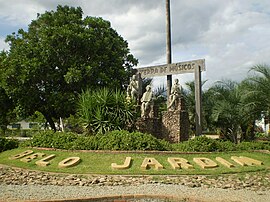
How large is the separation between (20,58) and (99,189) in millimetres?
13159

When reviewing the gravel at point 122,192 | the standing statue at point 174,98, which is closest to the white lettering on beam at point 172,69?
the standing statue at point 174,98

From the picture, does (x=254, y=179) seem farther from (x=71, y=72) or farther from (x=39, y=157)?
(x=71, y=72)

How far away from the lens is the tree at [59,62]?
17.9 meters

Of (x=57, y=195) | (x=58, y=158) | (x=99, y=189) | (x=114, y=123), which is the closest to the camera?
(x=57, y=195)

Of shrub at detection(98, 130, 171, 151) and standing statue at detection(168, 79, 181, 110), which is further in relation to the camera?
standing statue at detection(168, 79, 181, 110)

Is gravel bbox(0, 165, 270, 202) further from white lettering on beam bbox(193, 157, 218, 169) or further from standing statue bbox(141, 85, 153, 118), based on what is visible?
standing statue bbox(141, 85, 153, 118)

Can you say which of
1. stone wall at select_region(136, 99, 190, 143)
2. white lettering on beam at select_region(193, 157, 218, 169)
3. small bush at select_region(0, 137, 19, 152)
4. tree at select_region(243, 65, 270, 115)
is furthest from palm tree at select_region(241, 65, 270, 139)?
small bush at select_region(0, 137, 19, 152)

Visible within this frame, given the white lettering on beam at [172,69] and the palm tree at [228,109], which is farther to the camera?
the palm tree at [228,109]

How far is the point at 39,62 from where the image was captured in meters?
17.8

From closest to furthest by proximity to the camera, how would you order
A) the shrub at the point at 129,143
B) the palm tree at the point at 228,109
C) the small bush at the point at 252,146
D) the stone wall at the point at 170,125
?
the shrub at the point at 129,143
the small bush at the point at 252,146
the stone wall at the point at 170,125
the palm tree at the point at 228,109

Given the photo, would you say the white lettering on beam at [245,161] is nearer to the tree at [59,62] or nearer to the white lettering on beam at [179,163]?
the white lettering on beam at [179,163]

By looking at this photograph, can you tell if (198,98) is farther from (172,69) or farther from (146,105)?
(146,105)

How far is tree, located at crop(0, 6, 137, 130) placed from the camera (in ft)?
58.9

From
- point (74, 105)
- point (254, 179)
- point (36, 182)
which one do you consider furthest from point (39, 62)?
point (254, 179)
